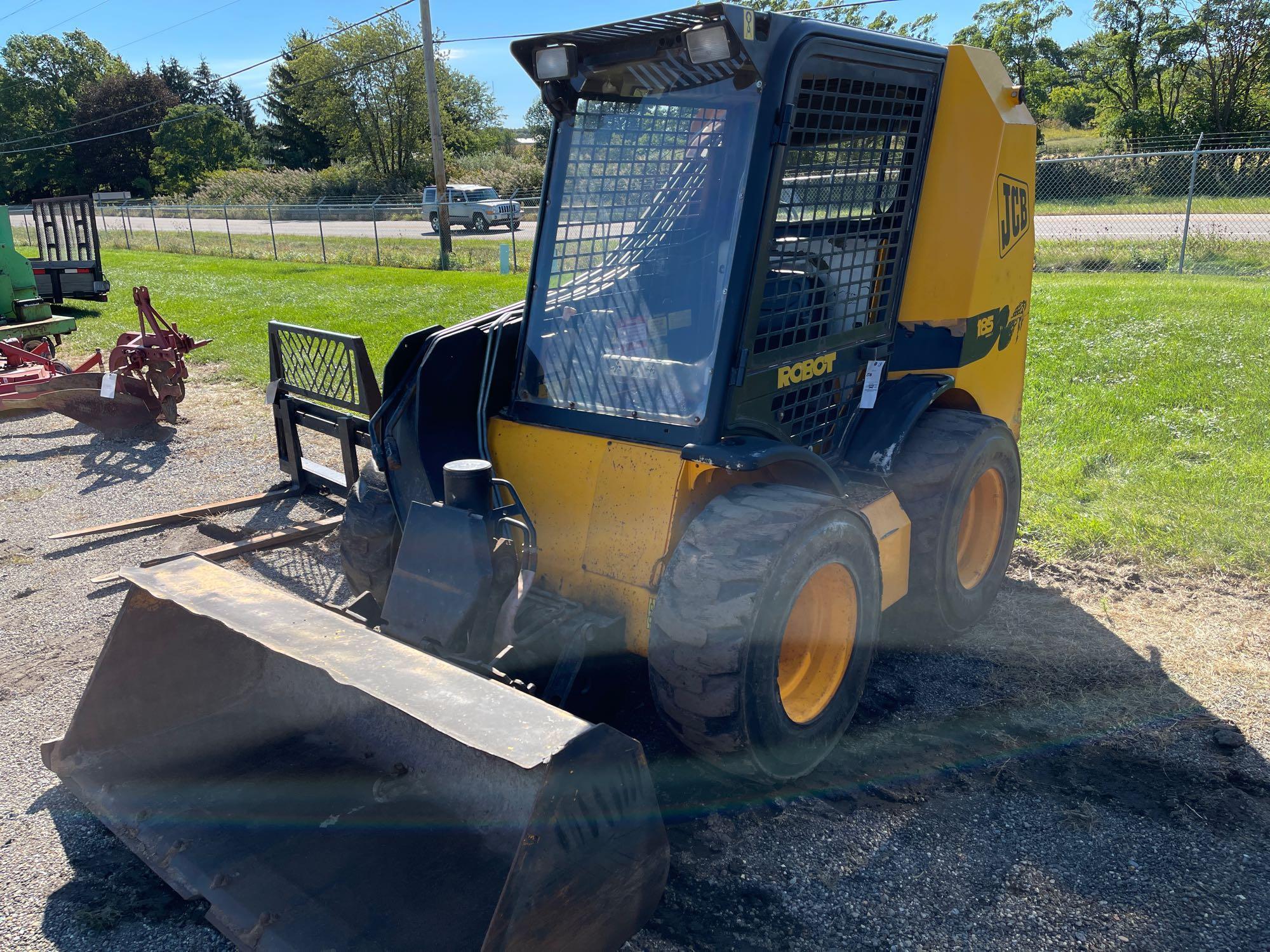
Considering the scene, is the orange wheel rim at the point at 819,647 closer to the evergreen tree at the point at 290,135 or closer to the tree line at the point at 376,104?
the tree line at the point at 376,104

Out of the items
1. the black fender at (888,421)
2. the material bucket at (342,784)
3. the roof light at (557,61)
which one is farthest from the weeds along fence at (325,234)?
the material bucket at (342,784)

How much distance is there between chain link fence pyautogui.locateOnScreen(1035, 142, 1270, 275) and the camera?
1502 cm

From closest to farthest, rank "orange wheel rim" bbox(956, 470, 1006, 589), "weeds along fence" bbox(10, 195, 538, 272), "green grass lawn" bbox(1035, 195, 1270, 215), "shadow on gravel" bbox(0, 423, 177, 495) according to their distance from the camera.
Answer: "orange wheel rim" bbox(956, 470, 1006, 589) < "shadow on gravel" bbox(0, 423, 177, 495) < "green grass lawn" bbox(1035, 195, 1270, 215) < "weeds along fence" bbox(10, 195, 538, 272)

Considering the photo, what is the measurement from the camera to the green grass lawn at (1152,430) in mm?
5457

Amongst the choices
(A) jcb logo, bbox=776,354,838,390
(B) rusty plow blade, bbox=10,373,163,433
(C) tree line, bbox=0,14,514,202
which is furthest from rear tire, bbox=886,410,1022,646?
(C) tree line, bbox=0,14,514,202

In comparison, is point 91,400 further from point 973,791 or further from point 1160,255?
point 1160,255

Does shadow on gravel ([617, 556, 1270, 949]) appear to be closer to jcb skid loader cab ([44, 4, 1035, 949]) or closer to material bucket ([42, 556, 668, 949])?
jcb skid loader cab ([44, 4, 1035, 949])

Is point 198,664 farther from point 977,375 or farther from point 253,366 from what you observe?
point 253,366

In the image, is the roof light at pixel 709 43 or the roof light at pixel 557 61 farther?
the roof light at pixel 557 61

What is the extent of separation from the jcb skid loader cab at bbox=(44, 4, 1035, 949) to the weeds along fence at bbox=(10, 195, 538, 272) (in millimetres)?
17053

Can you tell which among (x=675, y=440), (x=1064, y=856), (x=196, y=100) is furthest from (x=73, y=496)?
(x=196, y=100)

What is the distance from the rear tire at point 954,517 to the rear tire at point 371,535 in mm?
2063

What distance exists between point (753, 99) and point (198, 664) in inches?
106

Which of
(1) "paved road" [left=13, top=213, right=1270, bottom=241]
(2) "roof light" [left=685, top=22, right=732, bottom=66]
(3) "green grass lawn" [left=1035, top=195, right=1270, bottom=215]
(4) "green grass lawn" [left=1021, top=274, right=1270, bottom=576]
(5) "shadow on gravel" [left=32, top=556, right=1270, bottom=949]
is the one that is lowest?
(5) "shadow on gravel" [left=32, top=556, right=1270, bottom=949]
